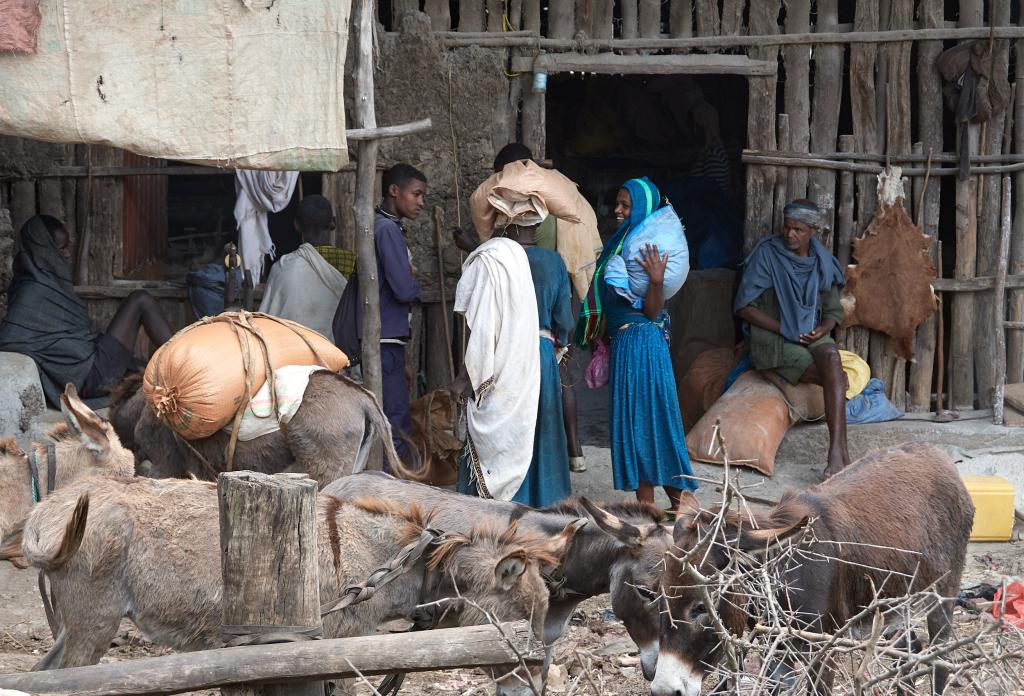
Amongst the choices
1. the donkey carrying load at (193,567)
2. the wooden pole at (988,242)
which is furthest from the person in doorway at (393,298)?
the wooden pole at (988,242)

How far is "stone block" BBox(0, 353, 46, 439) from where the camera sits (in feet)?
23.3

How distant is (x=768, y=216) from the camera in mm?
8172

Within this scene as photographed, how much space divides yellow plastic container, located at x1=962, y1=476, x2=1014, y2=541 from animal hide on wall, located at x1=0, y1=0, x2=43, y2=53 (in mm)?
5472

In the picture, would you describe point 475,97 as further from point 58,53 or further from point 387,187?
point 58,53

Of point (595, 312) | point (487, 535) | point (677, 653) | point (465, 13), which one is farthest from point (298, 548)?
point (465, 13)

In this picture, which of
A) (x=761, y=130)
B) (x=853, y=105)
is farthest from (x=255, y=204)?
(x=853, y=105)

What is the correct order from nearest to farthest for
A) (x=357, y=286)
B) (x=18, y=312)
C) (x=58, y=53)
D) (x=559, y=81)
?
1. (x=58, y=53)
2. (x=357, y=286)
3. (x=18, y=312)
4. (x=559, y=81)

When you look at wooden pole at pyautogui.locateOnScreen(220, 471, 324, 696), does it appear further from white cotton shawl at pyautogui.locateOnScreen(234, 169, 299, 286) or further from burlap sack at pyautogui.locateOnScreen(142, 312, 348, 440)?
white cotton shawl at pyautogui.locateOnScreen(234, 169, 299, 286)

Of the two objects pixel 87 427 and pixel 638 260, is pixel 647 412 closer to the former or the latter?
pixel 638 260

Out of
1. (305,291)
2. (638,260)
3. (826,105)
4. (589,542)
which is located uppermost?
(826,105)

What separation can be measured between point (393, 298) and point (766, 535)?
3.35 m

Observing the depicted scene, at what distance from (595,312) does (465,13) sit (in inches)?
93.4

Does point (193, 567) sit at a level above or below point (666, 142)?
below

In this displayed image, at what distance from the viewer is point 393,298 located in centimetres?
690
